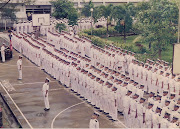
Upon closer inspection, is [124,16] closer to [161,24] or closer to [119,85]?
[161,24]

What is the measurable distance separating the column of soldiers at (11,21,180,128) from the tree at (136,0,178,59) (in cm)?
278

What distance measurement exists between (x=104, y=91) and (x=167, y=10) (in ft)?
38.5

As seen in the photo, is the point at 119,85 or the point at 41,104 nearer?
the point at 119,85

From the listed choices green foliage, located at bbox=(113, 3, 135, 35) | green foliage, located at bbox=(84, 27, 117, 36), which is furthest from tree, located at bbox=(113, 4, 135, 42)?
green foliage, located at bbox=(84, 27, 117, 36)

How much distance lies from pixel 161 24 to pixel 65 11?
14.6 metres

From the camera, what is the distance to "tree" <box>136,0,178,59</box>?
2845 cm

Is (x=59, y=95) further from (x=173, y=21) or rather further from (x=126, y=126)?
(x=173, y=21)

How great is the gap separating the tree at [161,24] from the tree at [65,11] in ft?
42.4

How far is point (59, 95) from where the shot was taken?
73.5 ft

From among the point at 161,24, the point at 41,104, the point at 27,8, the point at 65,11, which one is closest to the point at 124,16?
the point at 65,11

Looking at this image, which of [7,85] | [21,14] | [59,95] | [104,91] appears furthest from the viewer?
[21,14]

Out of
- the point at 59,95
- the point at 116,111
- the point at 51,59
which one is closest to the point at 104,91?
the point at 116,111

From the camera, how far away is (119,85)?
1920 centimetres

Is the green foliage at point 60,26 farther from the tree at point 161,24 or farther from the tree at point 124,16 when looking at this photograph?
the tree at point 161,24
